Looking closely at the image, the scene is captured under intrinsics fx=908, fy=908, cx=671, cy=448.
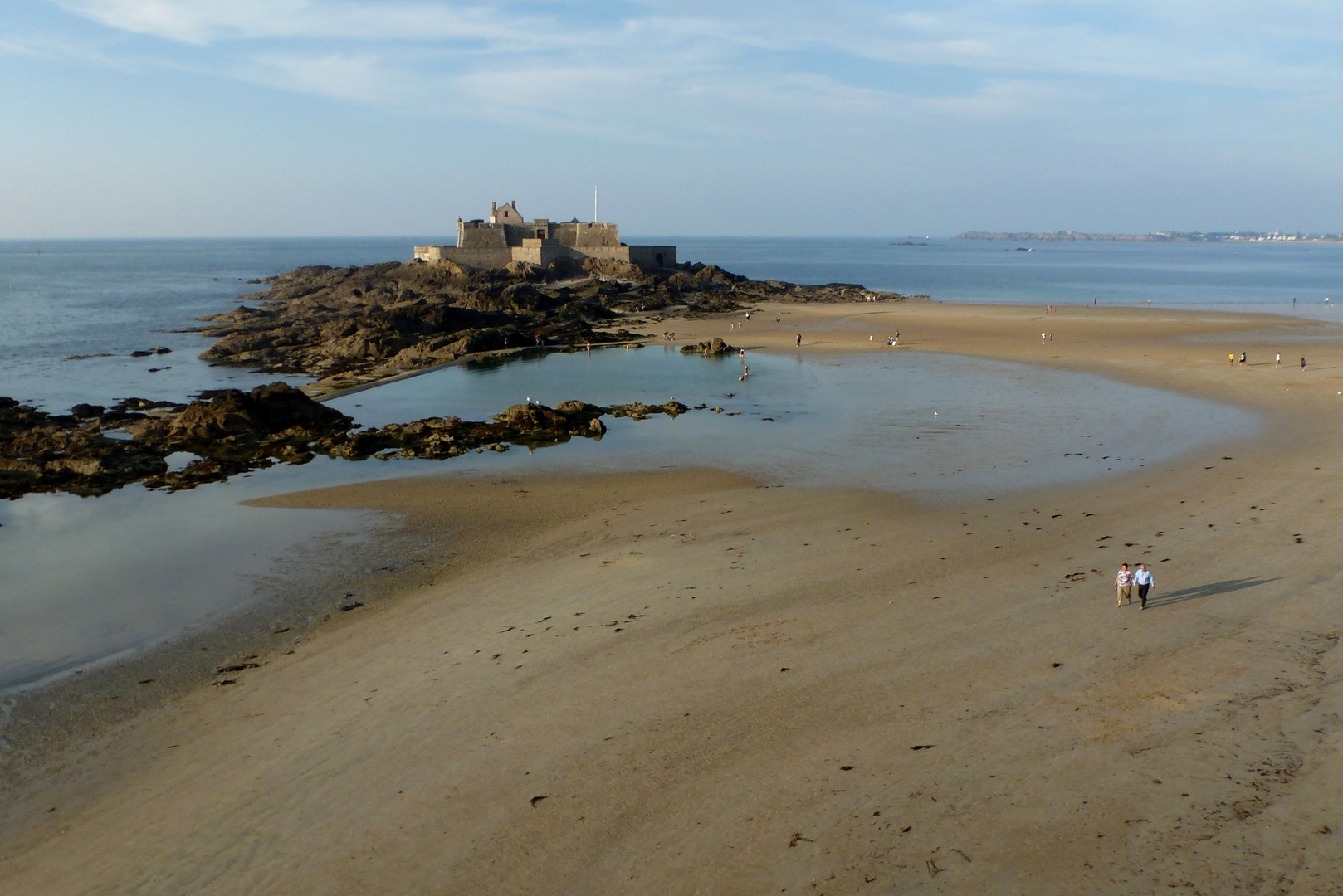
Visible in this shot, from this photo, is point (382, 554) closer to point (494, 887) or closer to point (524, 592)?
point (524, 592)

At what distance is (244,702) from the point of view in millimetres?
9883

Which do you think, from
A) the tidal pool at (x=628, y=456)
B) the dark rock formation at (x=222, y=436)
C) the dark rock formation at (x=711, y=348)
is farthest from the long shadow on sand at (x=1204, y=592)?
the dark rock formation at (x=711, y=348)

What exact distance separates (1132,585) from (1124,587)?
0.68 ft

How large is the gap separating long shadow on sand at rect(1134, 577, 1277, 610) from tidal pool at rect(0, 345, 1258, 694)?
5.47m

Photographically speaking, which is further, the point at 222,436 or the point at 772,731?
the point at 222,436

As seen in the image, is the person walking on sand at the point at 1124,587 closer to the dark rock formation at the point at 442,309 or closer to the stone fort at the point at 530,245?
the dark rock formation at the point at 442,309

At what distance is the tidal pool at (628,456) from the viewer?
13.0 metres

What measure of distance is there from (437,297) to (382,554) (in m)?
44.4

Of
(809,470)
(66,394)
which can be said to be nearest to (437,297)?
(66,394)

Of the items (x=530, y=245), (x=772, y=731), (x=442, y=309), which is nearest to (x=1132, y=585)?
(x=772, y=731)

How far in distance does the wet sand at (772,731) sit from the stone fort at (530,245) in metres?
54.6

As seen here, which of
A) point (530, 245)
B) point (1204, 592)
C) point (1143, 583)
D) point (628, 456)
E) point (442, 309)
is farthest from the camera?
point (530, 245)

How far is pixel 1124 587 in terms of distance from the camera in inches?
446

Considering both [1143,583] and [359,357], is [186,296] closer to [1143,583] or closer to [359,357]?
[359,357]
